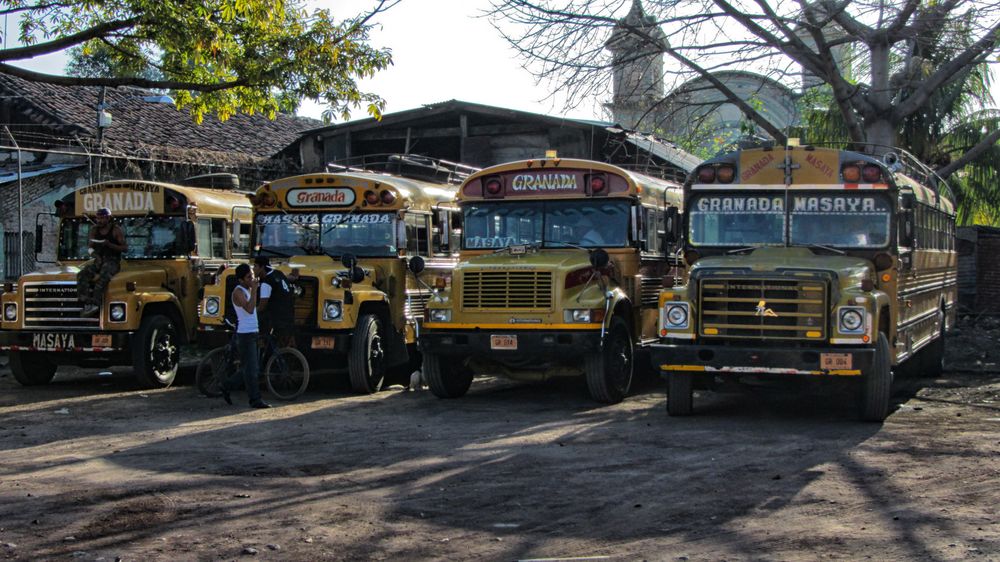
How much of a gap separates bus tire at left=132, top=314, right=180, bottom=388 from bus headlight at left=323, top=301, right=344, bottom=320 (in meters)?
2.58

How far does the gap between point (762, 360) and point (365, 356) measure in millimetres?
5058

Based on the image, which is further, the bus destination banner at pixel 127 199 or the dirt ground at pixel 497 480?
the bus destination banner at pixel 127 199

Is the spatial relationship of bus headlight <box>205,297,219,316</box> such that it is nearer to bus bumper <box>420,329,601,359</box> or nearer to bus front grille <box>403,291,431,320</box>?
bus front grille <box>403,291,431,320</box>

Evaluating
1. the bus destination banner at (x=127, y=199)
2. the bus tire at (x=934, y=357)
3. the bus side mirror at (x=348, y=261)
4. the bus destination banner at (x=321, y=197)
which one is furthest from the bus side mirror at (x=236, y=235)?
the bus tire at (x=934, y=357)

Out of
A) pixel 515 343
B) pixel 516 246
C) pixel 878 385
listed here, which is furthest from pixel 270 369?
pixel 878 385

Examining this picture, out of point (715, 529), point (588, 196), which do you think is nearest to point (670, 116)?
point (588, 196)

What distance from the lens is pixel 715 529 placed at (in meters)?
6.88

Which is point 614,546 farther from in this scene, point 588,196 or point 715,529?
point 588,196

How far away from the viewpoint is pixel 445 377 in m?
13.2

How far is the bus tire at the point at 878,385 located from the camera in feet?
35.4

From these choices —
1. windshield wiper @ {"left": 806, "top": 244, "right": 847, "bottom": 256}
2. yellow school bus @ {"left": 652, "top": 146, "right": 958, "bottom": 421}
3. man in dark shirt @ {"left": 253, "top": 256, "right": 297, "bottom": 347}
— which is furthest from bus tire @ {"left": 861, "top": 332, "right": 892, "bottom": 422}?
man in dark shirt @ {"left": 253, "top": 256, "right": 297, "bottom": 347}

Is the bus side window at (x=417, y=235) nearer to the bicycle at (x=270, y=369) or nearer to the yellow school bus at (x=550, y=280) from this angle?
the yellow school bus at (x=550, y=280)

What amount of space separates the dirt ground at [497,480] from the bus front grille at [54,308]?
141 centimetres

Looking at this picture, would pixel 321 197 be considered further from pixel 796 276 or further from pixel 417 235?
pixel 796 276
